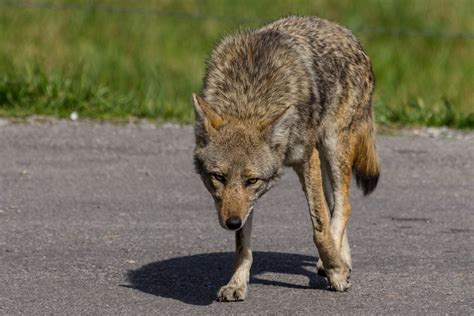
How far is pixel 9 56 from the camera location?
12.8m

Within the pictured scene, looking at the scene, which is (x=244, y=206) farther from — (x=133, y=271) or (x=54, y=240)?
(x=54, y=240)

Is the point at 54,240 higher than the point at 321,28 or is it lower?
lower

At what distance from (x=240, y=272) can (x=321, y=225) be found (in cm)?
51

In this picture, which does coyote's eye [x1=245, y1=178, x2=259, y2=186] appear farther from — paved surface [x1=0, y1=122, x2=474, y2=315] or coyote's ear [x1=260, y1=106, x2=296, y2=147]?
paved surface [x1=0, y1=122, x2=474, y2=315]

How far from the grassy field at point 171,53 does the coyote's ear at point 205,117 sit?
468 centimetres

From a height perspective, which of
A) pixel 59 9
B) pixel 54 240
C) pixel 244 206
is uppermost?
pixel 244 206

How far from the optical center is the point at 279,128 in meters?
6.32

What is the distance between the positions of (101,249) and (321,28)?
182cm

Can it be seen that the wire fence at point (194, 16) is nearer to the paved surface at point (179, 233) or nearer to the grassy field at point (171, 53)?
the grassy field at point (171, 53)

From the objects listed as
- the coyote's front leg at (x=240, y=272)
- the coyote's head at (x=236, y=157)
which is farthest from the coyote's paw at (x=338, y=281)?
the coyote's head at (x=236, y=157)

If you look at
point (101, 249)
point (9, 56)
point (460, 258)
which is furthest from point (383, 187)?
point (9, 56)

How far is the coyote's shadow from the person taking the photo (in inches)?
262

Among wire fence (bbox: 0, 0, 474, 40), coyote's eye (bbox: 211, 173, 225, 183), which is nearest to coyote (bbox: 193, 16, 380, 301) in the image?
coyote's eye (bbox: 211, 173, 225, 183)

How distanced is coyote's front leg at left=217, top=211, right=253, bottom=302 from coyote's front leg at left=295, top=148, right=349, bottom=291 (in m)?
0.36
